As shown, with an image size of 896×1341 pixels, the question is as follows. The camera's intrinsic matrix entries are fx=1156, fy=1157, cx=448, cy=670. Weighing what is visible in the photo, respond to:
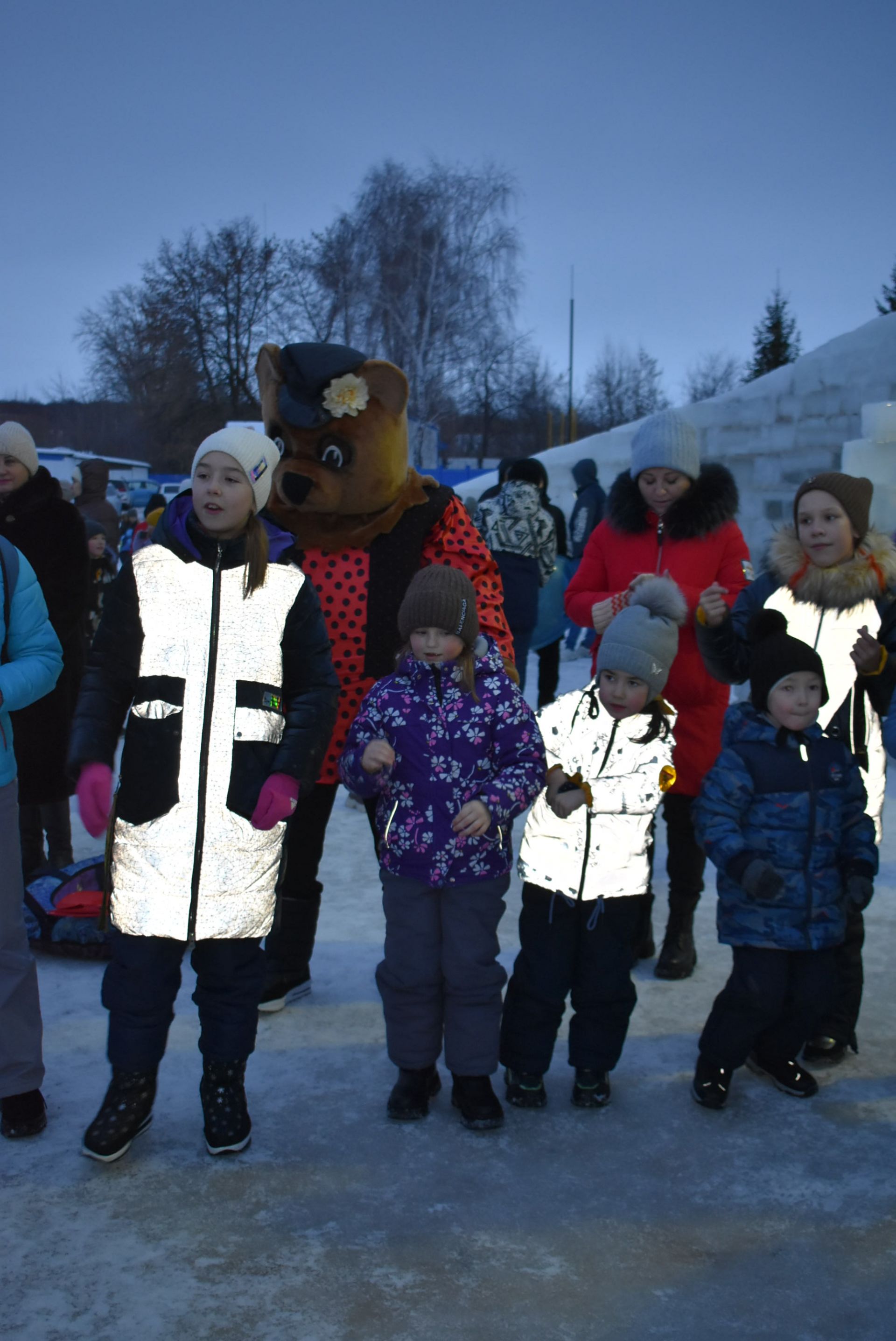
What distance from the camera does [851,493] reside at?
301 centimetres

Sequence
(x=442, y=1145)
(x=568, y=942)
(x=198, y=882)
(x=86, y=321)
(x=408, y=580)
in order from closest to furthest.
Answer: (x=198, y=882)
(x=442, y=1145)
(x=568, y=942)
(x=408, y=580)
(x=86, y=321)

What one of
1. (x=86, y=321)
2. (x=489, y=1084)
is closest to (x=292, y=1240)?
(x=489, y=1084)

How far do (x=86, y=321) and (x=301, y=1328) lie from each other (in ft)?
114

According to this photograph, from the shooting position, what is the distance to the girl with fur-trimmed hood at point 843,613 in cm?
301

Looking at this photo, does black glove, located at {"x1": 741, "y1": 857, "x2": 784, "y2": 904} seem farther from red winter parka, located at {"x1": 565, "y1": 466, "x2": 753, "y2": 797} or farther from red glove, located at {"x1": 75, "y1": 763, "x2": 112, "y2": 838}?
red glove, located at {"x1": 75, "y1": 763, "x2": 112, "y2": 838}

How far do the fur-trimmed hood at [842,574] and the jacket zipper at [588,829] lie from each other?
64 centimetres

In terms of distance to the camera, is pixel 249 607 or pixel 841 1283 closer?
pixel 841 1283

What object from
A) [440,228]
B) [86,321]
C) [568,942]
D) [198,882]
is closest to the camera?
[198,882]

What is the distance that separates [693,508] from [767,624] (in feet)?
2.25

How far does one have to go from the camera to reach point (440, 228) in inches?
1064

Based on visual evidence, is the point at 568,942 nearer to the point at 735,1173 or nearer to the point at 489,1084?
the point at 489,1084

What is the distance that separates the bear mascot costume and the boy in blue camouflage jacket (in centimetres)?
72

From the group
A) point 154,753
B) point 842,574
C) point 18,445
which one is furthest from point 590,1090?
point 18,445

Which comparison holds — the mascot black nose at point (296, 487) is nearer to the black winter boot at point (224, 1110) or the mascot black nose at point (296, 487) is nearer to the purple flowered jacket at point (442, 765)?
the purple flowered jacket at point (442, 765)
